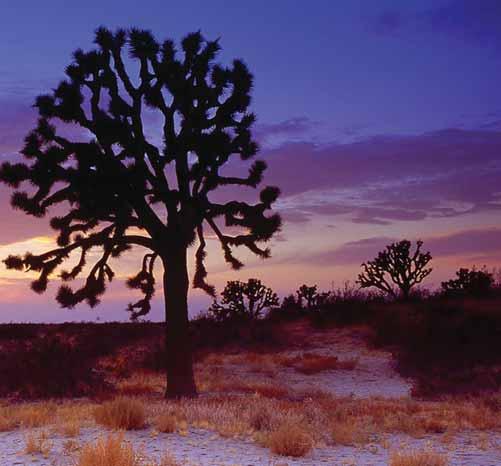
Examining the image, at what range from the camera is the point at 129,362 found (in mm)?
23547

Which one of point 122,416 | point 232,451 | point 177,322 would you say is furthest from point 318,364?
point 232,451

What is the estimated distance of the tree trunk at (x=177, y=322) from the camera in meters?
17.0

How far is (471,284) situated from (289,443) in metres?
23.7

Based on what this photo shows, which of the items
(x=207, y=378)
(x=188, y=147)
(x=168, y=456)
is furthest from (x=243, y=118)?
(x=168, y=456)

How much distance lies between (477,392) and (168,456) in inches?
457

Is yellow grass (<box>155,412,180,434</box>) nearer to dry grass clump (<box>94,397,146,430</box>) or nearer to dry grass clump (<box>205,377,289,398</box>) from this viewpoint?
dry grass clump (<box>94,397,146,430</box>)

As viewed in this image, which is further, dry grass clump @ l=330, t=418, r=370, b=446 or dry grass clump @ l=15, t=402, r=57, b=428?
dry grass clump @ l=15, t=402, r=57, b=428

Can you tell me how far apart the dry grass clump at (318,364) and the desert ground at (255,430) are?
288cm

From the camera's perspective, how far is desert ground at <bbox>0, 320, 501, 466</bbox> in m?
9.29

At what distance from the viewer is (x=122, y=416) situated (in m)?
11.1

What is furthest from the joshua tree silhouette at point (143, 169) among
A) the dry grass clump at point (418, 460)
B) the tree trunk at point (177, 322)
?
the dry grass clump at point (418, 460)

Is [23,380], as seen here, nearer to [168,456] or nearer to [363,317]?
[168,456]

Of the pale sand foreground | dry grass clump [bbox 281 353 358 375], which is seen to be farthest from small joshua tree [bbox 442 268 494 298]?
the pale sand foreground

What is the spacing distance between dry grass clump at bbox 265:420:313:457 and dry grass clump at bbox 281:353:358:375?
Result: 12156mm
